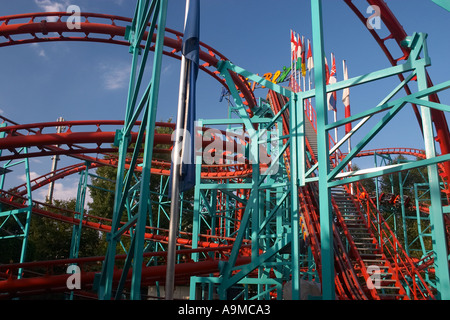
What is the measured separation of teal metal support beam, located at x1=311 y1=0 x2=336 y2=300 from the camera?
351 centimetres

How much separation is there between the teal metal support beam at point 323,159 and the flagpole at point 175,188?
4.46ft

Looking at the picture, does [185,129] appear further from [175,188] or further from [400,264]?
[400,264]

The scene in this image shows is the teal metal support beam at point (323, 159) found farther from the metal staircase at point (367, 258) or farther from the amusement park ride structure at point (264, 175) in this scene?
the metal staircase at point (367, 258)

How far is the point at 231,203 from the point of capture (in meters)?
21.5

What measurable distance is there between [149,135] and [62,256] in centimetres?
2382

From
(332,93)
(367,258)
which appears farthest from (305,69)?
(367,258)

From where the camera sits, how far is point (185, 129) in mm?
3312

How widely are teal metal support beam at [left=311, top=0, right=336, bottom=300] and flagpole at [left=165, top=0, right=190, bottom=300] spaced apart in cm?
136

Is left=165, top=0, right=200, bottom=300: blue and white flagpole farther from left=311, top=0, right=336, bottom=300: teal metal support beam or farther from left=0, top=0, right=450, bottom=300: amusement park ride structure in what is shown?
left=311, top=0, right=336, bottom=300: teal metal support beam

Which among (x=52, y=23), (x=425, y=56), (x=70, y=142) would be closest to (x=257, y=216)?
(x=425, y=56)
